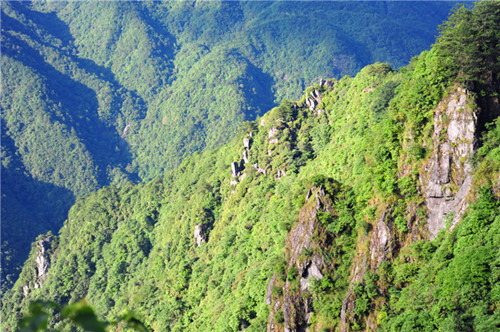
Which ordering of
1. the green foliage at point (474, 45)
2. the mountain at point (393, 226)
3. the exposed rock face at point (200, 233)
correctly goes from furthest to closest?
the exposed rock face at point (200, 233), the green foliage at point (474, 45), the mountain at point (393, 226)

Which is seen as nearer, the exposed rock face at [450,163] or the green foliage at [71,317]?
the green foliage at [71,317]

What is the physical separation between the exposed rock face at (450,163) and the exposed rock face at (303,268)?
8143 mm

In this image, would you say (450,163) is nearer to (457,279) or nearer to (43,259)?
(457,279)

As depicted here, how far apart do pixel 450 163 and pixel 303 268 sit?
1301 cm

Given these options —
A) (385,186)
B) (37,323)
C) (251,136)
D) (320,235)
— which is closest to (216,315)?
(320,235)

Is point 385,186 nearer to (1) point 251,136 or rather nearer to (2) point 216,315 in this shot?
(2) point 216,315

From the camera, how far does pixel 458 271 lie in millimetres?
25469

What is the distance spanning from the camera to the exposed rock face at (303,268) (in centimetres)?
3488

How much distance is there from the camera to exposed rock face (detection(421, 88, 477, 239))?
3036cm

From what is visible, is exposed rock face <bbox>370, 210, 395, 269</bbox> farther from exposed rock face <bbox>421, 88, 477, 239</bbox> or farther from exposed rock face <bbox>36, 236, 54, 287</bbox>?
exposed rock face <bbox>36, 236, 54, 287</bbox>

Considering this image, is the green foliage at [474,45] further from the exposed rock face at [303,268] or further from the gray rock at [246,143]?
the gray rock at [246,143]

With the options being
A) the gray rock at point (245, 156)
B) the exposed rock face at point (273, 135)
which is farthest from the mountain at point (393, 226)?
the gray rock at point (245, 156)

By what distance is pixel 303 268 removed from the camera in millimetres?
35812

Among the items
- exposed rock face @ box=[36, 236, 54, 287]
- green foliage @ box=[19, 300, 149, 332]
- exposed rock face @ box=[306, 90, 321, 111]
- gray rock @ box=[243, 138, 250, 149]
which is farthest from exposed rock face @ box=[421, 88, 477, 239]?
exposed rock face @ box=[36, 236, 54, 287]
